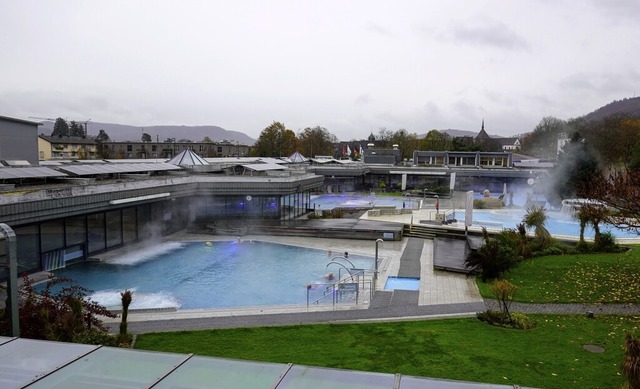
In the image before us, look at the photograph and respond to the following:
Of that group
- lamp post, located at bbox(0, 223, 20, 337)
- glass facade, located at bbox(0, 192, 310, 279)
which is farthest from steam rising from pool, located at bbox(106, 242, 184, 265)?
lamp post, located at bbox(0, 223, 20, 337)

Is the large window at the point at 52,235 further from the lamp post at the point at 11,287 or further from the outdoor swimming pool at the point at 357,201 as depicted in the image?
the outdoor swimming pool at the point at 357,201

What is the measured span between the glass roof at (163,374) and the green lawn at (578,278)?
1211 centimetres

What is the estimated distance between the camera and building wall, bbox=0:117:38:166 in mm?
28453

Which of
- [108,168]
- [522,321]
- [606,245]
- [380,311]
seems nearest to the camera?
[522,321]

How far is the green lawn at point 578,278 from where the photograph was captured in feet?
50.6

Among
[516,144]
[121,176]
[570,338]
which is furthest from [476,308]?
[516,144]

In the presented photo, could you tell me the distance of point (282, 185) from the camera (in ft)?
101

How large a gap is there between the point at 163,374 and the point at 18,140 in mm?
30203

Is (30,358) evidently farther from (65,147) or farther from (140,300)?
(65,147)

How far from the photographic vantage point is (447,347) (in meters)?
11.3

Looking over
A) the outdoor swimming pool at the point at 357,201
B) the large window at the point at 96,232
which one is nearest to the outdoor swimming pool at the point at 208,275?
the large window at the point at 96,232

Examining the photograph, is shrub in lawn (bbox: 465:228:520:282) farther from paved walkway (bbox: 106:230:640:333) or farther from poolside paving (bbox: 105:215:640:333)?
paved walkway (bbox: 106:230:640:333)

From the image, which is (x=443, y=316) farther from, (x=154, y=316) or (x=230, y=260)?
(x=230, y=260)

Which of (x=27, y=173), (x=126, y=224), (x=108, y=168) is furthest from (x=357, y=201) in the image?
(x=27, y=173)
